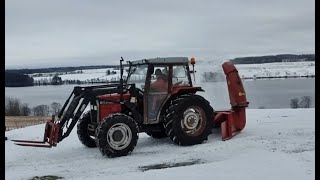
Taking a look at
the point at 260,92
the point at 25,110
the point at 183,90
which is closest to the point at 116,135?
the point at 183,90

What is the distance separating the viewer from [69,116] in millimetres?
8648

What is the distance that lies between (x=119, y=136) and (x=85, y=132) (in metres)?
1.52

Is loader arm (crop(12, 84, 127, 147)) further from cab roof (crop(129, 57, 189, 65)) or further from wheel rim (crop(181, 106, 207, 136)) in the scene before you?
wheel rim (crop(181, 106, 207, 136))

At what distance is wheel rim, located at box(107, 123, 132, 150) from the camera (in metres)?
8.37

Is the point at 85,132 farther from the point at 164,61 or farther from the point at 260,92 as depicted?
the point at 260,92

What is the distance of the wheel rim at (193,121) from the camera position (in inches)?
368

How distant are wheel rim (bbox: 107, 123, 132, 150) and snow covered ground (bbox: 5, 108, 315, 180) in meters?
0.27

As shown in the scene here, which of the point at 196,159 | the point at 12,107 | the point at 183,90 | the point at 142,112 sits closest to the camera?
the point at 196,159

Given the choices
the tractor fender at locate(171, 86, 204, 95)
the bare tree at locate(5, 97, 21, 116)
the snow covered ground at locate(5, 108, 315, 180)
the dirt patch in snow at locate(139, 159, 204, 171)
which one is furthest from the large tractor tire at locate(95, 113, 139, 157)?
the bare tree at locate(5, 97, 21, 116)

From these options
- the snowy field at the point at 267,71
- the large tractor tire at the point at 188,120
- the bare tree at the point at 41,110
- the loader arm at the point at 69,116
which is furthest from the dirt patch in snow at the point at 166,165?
the bare tree at the point at 41,110

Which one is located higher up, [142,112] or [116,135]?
[142,112]

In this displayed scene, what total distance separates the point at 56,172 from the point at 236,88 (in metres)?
4.85

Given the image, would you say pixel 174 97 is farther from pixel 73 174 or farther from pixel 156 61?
pixel 73 174
